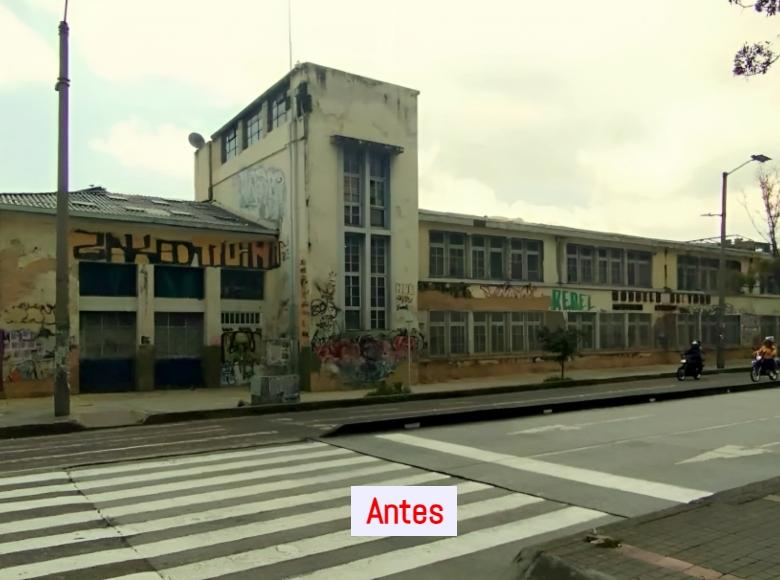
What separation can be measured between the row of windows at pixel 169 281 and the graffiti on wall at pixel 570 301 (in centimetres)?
1391

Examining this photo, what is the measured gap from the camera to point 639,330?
1404 inches

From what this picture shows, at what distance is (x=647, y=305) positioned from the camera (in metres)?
35.9

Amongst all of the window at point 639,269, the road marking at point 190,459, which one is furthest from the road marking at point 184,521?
the window at point 639,269

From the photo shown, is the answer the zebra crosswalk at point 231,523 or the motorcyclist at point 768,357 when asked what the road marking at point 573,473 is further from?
the motorcyclist at point 768,357

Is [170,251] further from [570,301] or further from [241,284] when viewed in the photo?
[570,301]

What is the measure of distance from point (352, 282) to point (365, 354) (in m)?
2.61

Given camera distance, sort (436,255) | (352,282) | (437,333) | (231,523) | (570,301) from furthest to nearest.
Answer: (570,301)
(436,255)
(437,333)
(352,282)
(231,523)

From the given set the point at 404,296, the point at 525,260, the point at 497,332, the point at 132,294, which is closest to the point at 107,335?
the point at 132,294

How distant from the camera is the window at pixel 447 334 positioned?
2742 centimetres

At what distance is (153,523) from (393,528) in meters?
2.29

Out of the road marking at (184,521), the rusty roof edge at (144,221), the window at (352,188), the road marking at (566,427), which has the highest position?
the window at (352,188)

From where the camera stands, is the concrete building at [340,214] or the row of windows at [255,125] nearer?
the concrete building at [340,214]

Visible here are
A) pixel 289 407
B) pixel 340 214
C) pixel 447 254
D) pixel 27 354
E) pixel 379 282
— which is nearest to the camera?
pixel 289 407

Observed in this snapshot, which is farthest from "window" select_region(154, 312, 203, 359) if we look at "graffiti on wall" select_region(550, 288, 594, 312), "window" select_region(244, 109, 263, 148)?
"graffiti on wall" select_region(550, 288, 594, 312)
